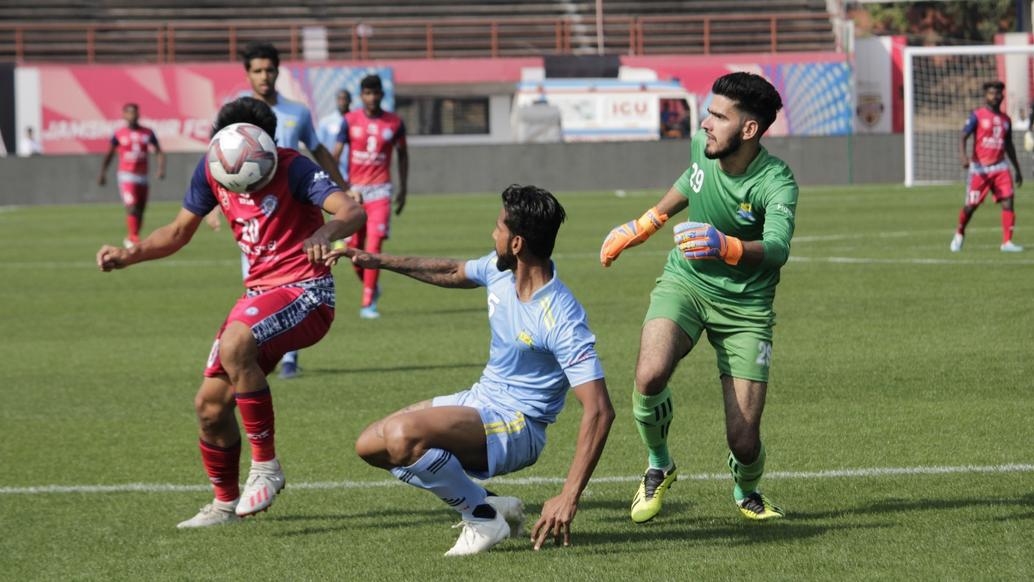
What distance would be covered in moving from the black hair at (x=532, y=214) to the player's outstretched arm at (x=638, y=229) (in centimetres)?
46

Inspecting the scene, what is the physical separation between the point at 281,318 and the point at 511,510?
1.38 m

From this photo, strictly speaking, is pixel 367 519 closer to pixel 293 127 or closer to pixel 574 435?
pixel 574 435

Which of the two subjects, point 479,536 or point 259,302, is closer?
point 479,536

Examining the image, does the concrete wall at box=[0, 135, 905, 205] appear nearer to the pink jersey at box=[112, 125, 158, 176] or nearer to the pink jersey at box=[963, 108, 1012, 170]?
the pink jersey at box=[112, 125, 158, 176]

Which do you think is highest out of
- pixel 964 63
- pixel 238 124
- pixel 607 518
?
pixel 964 63

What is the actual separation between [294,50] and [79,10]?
7.67 m

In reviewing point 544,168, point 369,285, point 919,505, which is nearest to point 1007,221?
point 369,285

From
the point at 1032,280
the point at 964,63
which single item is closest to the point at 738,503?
the point at 1032,280

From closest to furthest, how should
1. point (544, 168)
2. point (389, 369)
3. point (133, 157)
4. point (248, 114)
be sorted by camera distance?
point (248, 114) < point (389, 369) < point (133, 157) < point (544, 168)

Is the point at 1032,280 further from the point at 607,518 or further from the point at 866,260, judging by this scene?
the point at 607,518

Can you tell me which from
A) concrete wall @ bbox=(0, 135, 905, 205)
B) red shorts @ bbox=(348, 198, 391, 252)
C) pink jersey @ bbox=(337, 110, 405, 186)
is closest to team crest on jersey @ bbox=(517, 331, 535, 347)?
red shorts @ bbox=(348, 198, 391, 252)

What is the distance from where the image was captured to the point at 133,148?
991 inches

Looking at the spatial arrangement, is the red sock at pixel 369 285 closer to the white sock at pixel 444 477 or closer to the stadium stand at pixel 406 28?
the white sock at pixel 444 477

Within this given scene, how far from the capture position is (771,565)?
5625mm
